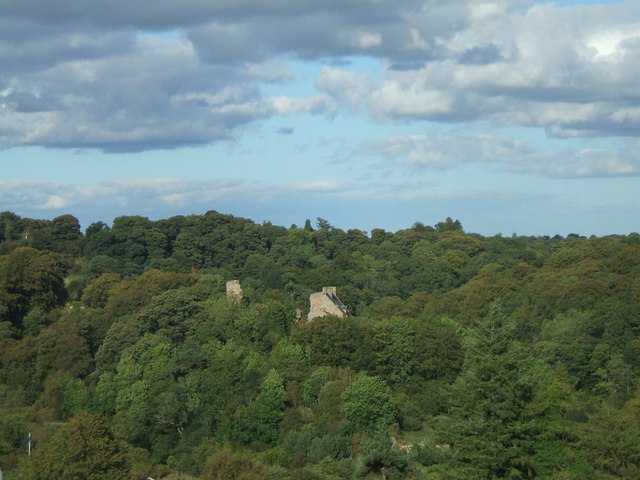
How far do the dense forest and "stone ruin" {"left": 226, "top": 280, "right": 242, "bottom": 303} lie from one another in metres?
0.28

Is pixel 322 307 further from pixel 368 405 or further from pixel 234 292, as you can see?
pixel 368 405

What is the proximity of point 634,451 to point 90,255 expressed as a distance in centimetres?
4478

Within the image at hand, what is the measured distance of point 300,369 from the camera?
4369 cm

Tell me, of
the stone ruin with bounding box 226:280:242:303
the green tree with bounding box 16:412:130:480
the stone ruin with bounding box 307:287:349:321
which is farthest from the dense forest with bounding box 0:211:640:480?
the stone ruin with bounding box 307:287:349:321

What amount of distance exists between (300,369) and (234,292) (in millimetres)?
7805

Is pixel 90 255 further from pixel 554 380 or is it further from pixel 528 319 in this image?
pixel 554 380

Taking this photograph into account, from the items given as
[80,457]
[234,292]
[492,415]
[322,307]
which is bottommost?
[80,457]

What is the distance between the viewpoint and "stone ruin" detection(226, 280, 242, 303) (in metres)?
48.7

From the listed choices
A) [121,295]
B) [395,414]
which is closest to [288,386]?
[395,414]

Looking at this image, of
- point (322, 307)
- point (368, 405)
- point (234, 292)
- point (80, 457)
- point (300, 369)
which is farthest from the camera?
point (322, 307)

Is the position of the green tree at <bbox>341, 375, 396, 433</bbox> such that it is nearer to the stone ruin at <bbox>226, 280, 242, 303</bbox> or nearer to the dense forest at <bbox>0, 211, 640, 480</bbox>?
the dense forest at <bbox>0, 211, 640, 480</bbox>

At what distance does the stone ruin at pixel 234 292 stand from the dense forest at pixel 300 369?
0.28 meters

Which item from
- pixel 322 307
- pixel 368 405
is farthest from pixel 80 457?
pixel 322 307

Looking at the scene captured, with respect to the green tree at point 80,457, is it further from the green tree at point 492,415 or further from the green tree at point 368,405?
the green tree at point 368,405
